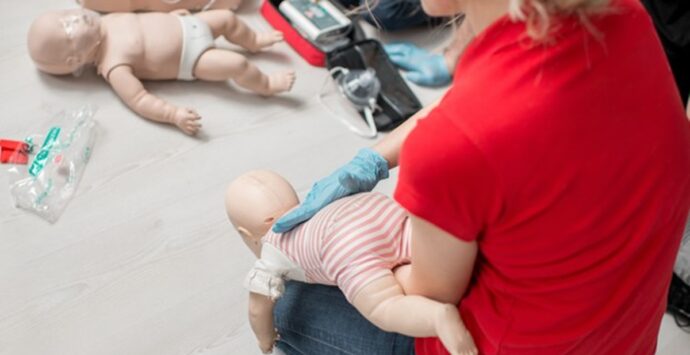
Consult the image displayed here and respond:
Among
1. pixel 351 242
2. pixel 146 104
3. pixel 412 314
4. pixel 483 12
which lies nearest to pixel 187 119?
pixel 146 104

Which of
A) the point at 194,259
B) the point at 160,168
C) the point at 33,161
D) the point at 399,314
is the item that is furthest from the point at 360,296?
the point at 33,161

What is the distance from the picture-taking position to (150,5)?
1549 millimetres

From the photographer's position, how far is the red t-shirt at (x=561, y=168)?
1.84 feet

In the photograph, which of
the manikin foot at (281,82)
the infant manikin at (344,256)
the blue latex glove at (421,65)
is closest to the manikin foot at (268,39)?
the manikin foot at (281,82)

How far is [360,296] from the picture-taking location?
0.83 metres

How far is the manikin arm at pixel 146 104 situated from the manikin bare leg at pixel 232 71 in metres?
0.11

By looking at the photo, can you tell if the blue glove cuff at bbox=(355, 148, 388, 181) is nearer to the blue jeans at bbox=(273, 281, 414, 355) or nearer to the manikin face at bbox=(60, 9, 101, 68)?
the blue jeans at bbox=(273, 281, 414, 355)

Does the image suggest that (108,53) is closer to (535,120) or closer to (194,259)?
(194,259)

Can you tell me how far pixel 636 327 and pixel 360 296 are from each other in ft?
0.92

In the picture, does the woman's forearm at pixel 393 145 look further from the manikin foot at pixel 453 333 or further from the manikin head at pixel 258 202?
the manikin foot at pixel 453 333

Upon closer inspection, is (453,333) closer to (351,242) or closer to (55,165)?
(351,242)

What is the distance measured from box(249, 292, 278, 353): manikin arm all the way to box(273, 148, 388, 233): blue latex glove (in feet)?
0.31

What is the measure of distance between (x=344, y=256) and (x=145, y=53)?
74 centimetres

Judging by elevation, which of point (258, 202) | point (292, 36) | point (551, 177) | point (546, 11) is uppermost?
point (546, 11)
